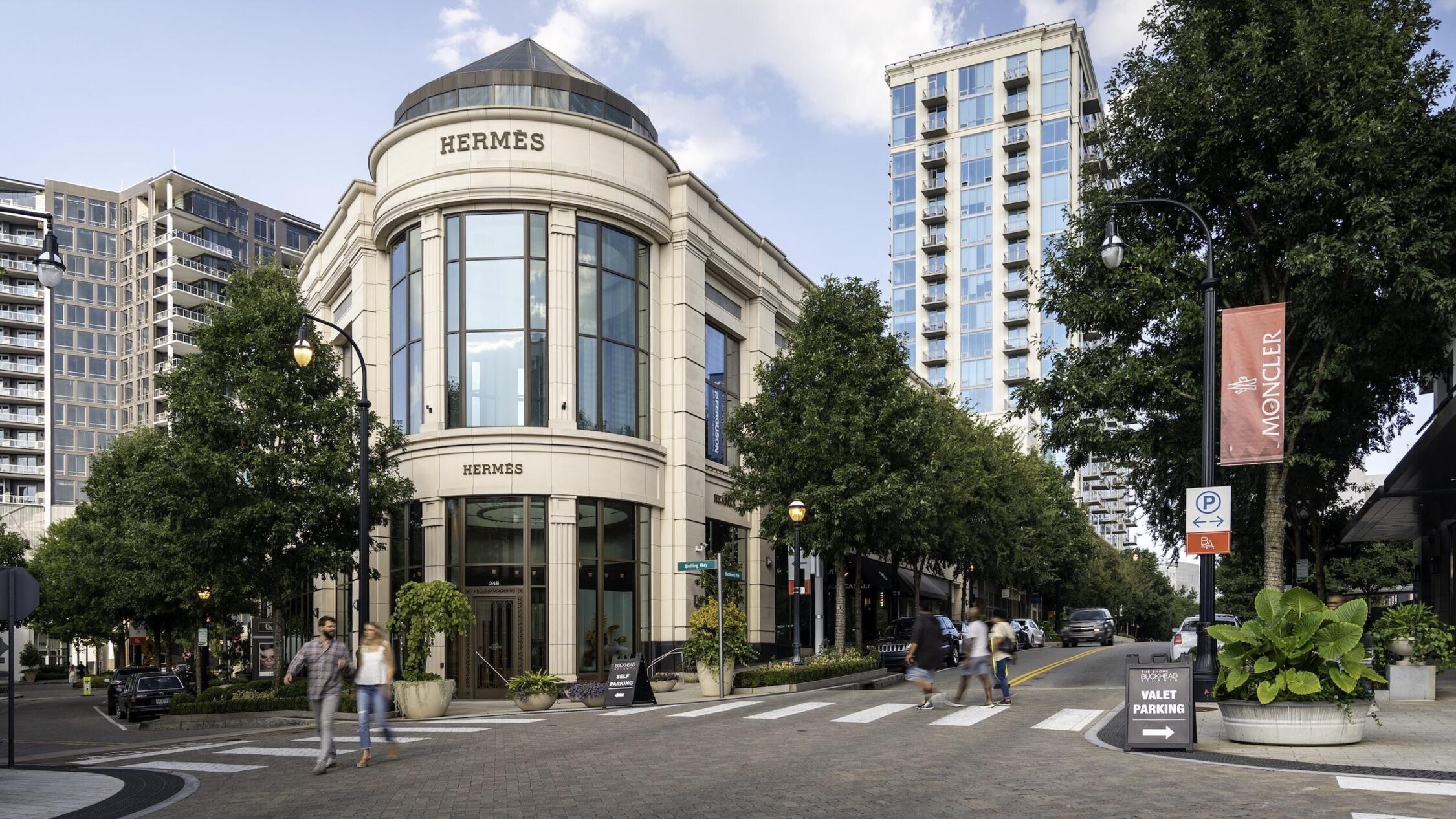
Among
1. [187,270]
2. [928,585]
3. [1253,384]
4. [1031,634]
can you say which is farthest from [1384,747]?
[187,270]

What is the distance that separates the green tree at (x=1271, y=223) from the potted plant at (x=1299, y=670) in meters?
10.5

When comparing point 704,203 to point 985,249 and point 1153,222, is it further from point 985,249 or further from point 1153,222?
point 985,249

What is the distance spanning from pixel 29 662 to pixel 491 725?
276 ft

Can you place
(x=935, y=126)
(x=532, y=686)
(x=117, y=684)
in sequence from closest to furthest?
(x=532, y=686) → (x=117, y=684) → (x=935, y=126)

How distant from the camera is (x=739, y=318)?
131 feet

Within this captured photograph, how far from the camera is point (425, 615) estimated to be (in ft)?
80.2

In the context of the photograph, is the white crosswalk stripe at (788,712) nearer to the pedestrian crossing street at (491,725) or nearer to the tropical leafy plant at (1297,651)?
the pedestrian crossing street at (491,725)

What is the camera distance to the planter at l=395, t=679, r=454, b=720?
74.4 ft

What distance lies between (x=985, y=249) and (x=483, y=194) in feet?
245

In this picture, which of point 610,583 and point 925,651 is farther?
point 610,583

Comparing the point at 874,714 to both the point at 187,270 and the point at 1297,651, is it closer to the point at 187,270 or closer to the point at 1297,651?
the point at 1297,651

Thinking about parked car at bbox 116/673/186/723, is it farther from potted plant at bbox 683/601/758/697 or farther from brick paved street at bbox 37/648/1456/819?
brick paved street at bbox 37/648/1456/819

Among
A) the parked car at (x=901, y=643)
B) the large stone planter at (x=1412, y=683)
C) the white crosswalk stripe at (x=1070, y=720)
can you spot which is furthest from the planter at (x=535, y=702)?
the large stone planter at (x=1412, y=683)

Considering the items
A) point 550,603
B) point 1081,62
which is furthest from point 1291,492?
point 1081,62
